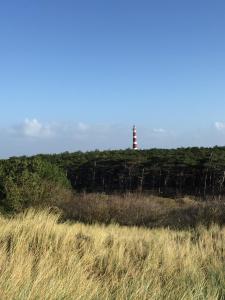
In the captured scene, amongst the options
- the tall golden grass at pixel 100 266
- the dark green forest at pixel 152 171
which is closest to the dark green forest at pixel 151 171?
the dark green forest at pixel 152 171

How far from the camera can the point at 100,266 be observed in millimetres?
10031

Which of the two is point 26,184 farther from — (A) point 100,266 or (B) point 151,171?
(B) point 151,171

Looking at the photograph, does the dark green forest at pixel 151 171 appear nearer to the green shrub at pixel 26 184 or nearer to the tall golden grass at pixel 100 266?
the green shrub at pixel 26 184

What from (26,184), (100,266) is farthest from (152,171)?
(100,266)

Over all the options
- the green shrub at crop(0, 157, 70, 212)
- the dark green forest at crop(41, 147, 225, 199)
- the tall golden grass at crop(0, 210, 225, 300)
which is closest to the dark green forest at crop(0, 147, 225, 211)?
the dark green forest at crop(41, 147, 225, 199)

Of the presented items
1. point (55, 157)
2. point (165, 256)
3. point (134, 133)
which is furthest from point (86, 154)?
point (165, 256)

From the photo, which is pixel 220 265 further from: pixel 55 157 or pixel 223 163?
pixel 55 157

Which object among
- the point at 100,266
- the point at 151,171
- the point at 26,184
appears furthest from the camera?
the point at 151,171

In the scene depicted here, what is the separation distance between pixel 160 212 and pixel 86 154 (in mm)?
29795

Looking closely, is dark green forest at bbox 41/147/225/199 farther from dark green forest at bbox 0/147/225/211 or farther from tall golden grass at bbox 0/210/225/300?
tall golden grass at bbox 0/210/225/300

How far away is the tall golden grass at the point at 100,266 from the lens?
707cm

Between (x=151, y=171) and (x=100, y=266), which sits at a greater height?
(x=151, y=171)

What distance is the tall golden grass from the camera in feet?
23.2

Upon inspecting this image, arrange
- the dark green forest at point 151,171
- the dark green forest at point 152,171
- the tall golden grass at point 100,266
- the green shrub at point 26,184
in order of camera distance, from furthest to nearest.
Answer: the dark green forest at point 152,171 < the dark green forest at point 151,171 < the green shrub at point 26,184 < the tall golden grass at point 100,266
